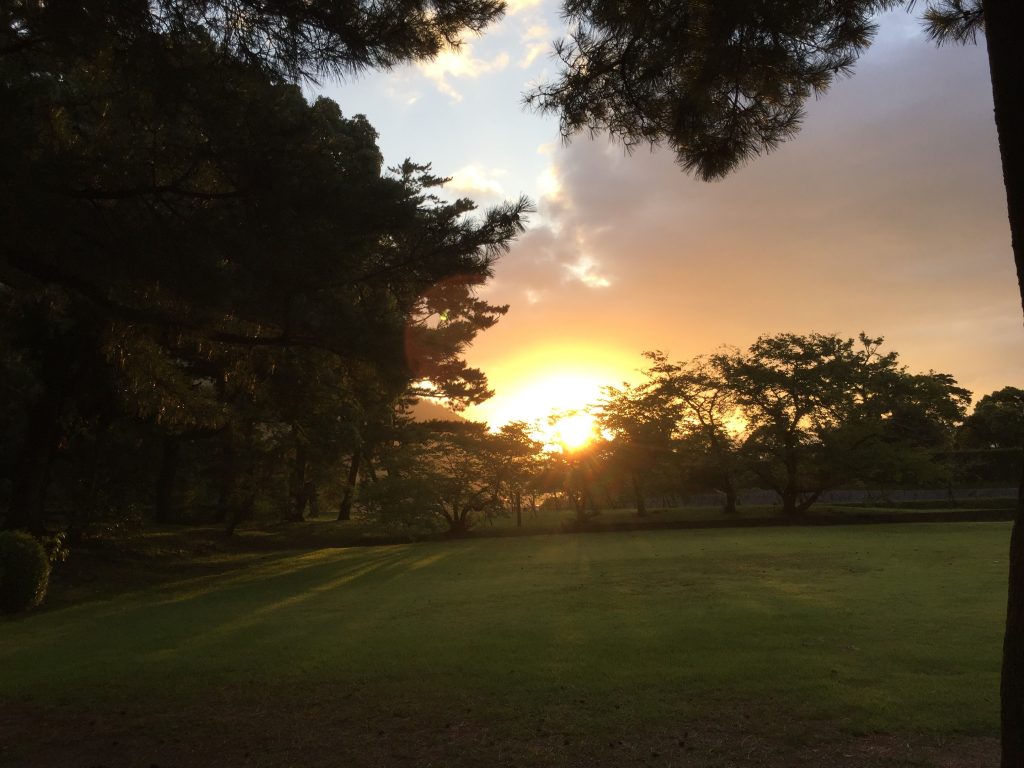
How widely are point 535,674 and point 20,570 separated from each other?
32.2 ft

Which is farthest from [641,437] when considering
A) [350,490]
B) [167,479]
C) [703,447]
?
[167,479]

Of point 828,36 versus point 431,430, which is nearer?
point 828,36

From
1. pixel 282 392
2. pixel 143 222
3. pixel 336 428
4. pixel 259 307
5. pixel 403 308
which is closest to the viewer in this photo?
pixel 143 222

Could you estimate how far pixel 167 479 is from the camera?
25.9 metres

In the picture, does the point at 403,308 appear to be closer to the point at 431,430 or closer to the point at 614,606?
the point at 614,606

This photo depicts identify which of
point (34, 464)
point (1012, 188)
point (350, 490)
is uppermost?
point (1012, 188)

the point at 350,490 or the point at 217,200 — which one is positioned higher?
the point at 217,200

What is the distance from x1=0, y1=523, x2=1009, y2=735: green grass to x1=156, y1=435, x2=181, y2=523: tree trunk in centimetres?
1193

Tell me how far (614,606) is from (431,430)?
21.1 m

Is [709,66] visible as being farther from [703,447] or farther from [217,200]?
[703,447]

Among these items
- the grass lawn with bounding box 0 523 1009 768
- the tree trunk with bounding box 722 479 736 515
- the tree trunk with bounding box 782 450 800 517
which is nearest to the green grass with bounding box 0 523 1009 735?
the grass lawn with bounding box 0 523 1009 768

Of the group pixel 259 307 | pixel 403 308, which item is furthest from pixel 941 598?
pixel 259 307

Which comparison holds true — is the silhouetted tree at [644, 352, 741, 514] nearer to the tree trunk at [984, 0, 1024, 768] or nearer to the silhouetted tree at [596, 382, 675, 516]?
the silhouetted tree at [596, 382, 675, 516]

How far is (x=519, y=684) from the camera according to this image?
5.36 meters
